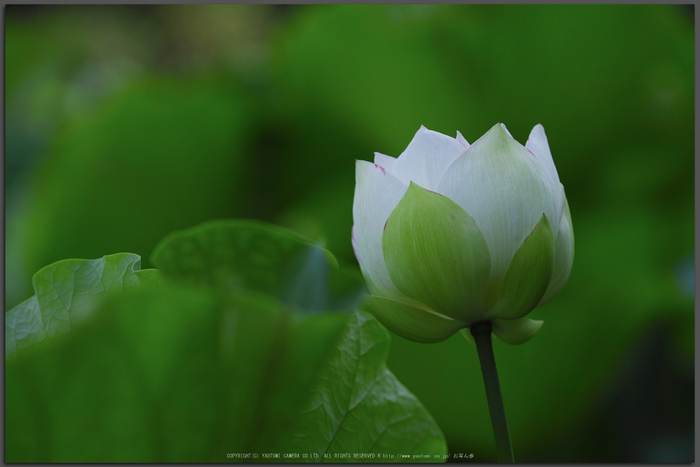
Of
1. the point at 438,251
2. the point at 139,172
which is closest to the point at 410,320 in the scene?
the point at 438,251

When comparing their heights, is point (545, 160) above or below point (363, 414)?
above

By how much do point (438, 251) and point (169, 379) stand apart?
0.30ft

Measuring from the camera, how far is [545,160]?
0.20 meters

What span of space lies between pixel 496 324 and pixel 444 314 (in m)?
0.02

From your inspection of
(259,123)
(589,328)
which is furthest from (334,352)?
(259,123)

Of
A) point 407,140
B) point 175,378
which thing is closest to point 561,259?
point 175,378

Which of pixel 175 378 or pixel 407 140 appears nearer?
pixel 175 378

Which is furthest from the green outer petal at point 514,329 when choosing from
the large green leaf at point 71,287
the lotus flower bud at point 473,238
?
the large green leaf at point 71,287

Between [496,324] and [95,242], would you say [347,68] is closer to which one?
[95,242]

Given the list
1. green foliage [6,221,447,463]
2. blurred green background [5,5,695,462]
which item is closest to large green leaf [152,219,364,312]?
green foliage [6,221,447,463]

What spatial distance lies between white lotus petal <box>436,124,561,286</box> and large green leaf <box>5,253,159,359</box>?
0.12m

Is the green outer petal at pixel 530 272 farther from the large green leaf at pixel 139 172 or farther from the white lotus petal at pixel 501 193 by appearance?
the large green leaf at pixel 139 172

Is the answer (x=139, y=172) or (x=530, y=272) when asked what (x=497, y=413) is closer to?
(x=530, y=272)

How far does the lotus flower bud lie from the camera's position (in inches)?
7.1
